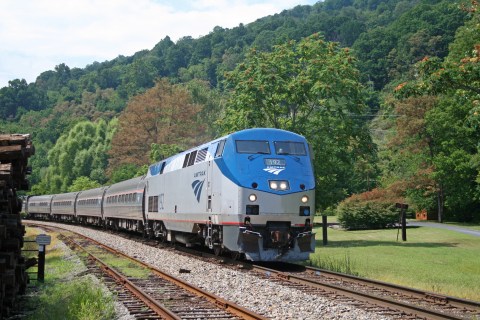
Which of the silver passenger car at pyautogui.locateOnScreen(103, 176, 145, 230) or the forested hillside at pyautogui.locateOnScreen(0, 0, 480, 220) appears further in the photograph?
the silver passenger car at pyautogui.locateOnScreen(103, 176, 145, 230)

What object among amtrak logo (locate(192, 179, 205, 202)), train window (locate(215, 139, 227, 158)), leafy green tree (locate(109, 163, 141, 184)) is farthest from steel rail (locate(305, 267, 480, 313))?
leafy green tree (locate(109, 163, 141, 184))

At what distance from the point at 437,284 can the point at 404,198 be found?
42.7 metres

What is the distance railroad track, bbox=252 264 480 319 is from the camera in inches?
432

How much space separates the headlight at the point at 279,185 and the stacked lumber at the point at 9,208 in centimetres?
708

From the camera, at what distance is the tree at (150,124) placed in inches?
2945

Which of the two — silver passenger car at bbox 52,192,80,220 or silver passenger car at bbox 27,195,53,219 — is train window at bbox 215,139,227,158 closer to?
silver passenger car at bbox 52,192,80,220

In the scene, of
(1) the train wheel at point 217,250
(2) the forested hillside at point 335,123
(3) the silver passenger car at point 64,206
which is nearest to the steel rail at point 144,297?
(1) the train wheel at point 217,250

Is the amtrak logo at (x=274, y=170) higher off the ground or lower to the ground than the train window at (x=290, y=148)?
lower

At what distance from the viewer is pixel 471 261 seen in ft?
72.7

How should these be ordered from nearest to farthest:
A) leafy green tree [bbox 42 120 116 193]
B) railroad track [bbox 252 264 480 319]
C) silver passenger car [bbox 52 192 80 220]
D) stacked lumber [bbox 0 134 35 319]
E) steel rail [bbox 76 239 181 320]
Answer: stacked lumber [bbox 0 134 35 319] → steel rail [bbox 76 239 181 320] → railroad track [bbox 252 264 480 319] → silver passenger car [bbox 52 192 80 220] → leafy green tree [bbox 42 120 116 193]

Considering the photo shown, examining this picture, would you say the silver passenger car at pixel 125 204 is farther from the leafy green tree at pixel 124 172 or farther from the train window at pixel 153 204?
the leafy green tree at pixel 124 172

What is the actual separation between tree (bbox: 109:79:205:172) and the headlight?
185ft

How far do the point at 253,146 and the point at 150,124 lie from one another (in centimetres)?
5855

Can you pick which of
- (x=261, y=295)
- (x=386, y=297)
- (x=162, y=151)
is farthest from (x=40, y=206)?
(x=386, y=297)
